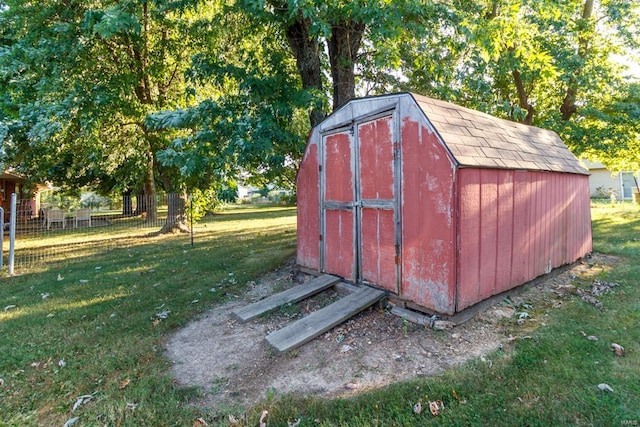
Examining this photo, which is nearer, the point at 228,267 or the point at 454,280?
the point at 454,280

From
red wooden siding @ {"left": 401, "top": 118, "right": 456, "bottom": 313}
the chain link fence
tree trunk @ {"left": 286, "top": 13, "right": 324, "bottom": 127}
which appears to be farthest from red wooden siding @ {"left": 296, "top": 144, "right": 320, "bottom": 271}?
the chain link fence

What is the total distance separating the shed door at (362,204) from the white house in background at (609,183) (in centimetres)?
2525

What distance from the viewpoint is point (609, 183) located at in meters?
26.0

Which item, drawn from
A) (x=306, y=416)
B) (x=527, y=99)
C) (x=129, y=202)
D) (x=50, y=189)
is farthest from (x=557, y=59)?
(x=50, y=189)

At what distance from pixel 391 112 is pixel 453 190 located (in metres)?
1.47

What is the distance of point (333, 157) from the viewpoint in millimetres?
5590

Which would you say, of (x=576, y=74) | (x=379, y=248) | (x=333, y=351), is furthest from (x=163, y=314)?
(x=576, y=74)

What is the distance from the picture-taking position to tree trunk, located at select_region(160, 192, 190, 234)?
1286 centimetres

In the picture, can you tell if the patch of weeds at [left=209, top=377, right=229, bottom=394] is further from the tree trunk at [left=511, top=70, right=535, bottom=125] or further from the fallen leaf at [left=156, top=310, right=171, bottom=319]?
the tree trunk at [left=511, top=70, right=535, bottom=125]

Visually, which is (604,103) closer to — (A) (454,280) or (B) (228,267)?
(A) (454,280)

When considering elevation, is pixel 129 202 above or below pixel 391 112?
below

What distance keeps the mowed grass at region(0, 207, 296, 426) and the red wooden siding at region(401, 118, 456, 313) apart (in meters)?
2.80

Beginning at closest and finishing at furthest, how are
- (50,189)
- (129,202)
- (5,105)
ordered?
(5,105) < (129,202) < (50,189)

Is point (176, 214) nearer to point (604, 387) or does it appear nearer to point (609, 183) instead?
point (604, 387)
